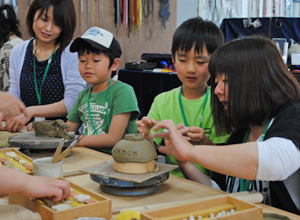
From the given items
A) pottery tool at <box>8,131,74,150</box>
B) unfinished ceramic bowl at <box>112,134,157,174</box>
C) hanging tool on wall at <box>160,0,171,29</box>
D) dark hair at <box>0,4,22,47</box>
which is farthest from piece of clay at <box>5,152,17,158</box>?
hanging tool on wall at <box>160,0,171,29</box>

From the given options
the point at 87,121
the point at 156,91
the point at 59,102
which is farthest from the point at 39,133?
the point at 156,91

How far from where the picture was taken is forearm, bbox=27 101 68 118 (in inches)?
89.4

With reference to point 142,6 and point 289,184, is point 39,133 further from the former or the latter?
point 142,6

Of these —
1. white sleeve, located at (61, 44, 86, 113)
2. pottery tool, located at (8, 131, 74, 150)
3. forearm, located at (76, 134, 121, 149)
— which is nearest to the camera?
pottery tool, located at (8, 131, 74, 150)

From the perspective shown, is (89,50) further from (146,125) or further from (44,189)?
(44,189)

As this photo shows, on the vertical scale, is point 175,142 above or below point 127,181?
above

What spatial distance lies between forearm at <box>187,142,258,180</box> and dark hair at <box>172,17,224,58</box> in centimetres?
75

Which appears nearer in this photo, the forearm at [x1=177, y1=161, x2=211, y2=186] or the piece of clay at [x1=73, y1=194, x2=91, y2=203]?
the piece of clay at [x1=73, y1=194, x2=91, y2=203]

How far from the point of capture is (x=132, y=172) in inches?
50.0

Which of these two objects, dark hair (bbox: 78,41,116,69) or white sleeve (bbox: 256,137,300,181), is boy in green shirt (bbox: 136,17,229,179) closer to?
dark hair (bbox: 78,41,116,69)

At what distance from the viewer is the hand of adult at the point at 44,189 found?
1.00m

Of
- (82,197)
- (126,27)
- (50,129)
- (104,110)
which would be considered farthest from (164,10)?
(82,197)

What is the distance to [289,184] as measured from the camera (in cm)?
129

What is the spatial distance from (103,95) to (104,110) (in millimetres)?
102
